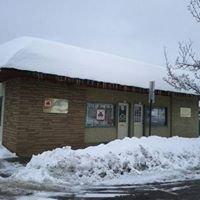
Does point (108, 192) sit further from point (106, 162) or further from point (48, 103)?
point (48, 103)

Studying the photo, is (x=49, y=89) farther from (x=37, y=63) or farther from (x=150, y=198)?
(x=150, y=198)

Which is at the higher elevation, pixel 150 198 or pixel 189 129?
pixel 189 129

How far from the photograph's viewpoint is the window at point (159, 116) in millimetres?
22750

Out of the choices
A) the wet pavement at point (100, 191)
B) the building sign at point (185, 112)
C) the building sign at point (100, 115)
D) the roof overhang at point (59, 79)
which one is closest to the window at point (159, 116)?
the building sign at point (185, 112)

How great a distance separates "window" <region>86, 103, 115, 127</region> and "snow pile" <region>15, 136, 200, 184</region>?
17.7 ft

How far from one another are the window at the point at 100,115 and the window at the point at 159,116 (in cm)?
278

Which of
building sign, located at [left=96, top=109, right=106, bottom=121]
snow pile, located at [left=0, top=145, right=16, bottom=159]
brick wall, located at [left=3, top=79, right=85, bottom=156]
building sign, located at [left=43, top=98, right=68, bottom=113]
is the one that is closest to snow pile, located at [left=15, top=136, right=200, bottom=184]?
snow pile, located at [left=0, top=145, right=16, bottom=159]

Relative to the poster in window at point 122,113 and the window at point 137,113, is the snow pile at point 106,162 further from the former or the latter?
the window at point 137,113

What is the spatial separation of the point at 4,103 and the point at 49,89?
2253 mm

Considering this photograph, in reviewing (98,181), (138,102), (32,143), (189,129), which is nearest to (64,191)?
(98,181)

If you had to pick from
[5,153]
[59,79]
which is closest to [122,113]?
[59,79]

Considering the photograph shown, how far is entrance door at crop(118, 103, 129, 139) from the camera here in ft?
68.0

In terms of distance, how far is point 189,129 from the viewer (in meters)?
25.3

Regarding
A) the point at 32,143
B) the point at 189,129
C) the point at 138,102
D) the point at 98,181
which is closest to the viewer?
the point at 98,181
